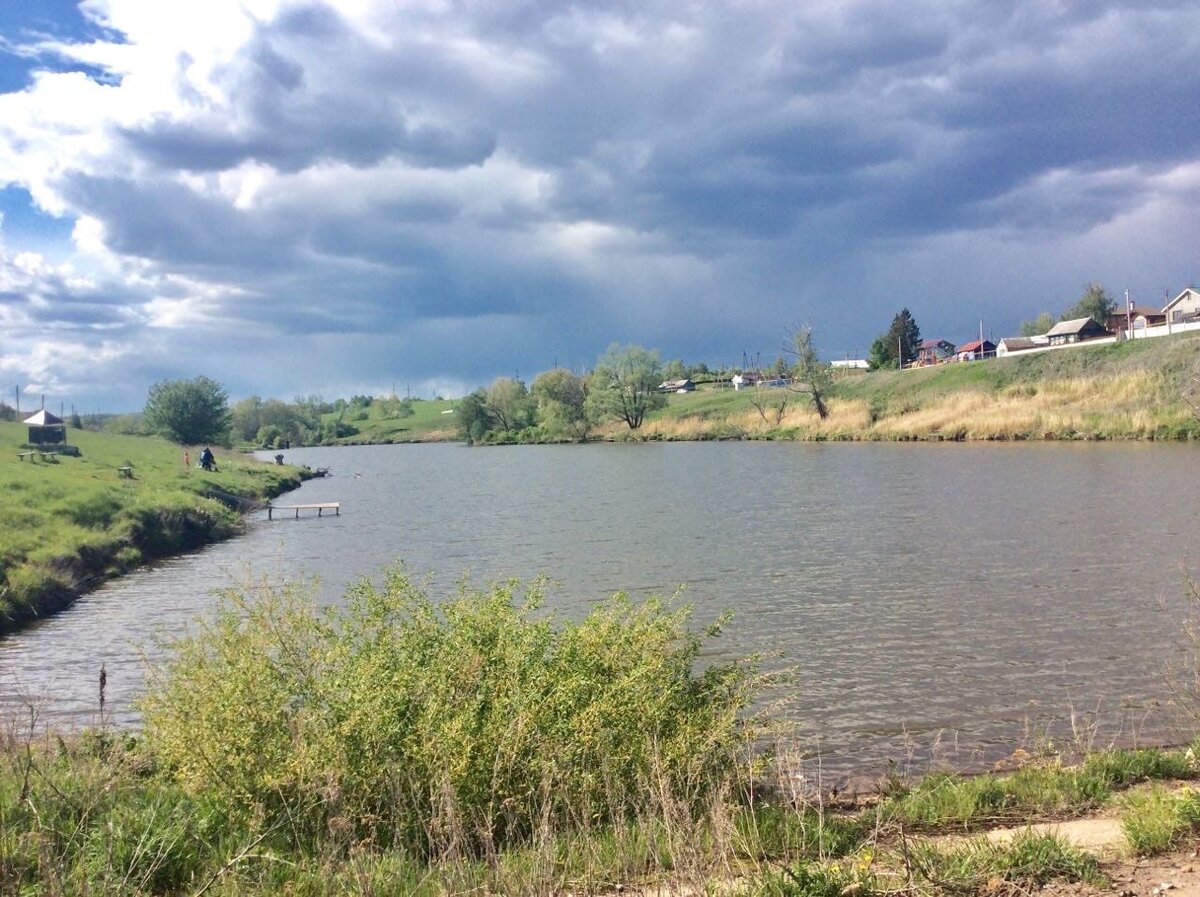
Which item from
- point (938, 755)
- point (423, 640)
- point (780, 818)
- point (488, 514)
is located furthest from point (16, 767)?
point (488, 514)

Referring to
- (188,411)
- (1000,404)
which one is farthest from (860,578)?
(188,411)

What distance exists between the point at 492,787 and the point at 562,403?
138 m

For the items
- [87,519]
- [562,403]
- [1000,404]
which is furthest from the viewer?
[562,403]

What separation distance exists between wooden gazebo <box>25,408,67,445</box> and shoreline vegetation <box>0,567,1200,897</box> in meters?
56.9

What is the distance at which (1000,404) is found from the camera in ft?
275

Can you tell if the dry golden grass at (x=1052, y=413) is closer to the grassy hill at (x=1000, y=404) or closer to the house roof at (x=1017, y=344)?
the grassy hill at (x=1000, y=404)

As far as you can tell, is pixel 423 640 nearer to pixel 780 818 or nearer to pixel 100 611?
pixel 780 818

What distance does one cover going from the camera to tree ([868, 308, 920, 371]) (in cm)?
16700

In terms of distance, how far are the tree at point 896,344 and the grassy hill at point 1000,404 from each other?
36.5 metres

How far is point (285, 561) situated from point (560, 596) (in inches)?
581

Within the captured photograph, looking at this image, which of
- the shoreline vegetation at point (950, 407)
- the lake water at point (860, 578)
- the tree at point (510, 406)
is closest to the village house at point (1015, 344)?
the shoreline vegetation at point (950, 407)

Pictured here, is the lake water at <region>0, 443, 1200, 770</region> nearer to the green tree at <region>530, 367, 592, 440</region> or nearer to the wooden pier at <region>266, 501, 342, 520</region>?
the wooden pier at <region>266, 501, 342, 520</region>

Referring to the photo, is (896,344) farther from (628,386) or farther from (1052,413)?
(1052,413)

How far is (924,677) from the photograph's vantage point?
15102 mm
